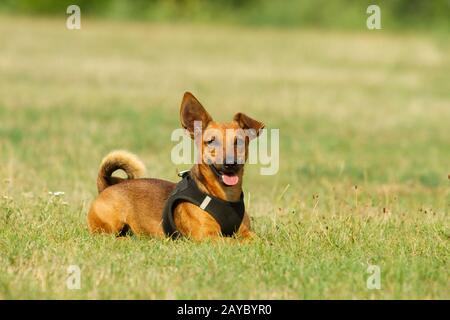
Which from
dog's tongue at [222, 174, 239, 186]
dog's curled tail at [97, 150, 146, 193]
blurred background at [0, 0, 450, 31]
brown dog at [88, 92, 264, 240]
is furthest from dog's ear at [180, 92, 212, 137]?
blurred background at [0, 0, 450, 31]

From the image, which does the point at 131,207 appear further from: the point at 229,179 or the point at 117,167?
the point at 229,179

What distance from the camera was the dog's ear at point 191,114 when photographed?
827cm

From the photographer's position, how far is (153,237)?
28.2ft

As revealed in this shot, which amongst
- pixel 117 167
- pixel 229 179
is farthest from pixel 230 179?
pixel 117 167

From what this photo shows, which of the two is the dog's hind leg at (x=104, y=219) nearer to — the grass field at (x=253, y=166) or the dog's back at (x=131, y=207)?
the dog's back at (x=131, y=207)

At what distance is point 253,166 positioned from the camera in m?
15.6

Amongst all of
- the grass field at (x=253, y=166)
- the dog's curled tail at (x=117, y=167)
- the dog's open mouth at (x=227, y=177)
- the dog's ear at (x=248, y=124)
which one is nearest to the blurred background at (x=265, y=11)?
the grass field at (x=253, y=166)

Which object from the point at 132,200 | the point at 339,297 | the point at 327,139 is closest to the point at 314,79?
the point at 327,139

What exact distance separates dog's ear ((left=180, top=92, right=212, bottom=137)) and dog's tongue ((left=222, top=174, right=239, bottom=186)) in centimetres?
47

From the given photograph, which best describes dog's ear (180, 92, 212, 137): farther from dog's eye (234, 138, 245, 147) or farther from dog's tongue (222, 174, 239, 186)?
dog's tongue (222, 174, 239, 186)

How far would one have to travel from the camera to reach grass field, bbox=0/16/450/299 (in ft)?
23.6

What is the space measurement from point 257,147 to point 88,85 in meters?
9.78

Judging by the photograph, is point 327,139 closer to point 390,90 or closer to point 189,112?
point 390,90
